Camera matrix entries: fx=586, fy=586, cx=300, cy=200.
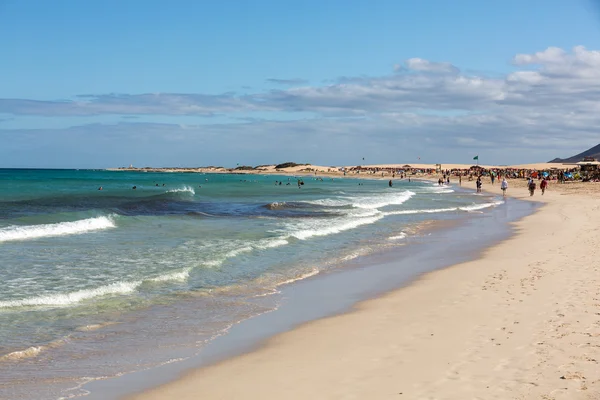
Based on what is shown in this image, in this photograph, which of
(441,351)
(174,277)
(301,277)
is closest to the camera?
(441,351)

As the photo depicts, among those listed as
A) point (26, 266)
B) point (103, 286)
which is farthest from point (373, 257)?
point (26, 266)

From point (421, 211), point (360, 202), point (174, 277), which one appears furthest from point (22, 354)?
point (360, 202)

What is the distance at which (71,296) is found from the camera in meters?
11.0

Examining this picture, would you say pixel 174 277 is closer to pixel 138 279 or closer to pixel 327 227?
pixel 138 279

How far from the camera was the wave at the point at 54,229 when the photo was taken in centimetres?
2032

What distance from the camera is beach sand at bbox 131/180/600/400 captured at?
6.20 metres

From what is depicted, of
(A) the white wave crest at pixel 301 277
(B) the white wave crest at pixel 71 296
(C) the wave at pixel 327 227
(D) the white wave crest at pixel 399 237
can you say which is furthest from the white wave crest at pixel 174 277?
(D) the white wave crest at pixel 399 237

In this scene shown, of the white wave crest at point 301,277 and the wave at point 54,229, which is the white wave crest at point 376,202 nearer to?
the wave at point 54,229

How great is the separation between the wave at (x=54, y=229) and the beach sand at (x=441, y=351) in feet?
46.7

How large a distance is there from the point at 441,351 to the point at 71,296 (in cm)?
704

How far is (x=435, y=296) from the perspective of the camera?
37.4ft

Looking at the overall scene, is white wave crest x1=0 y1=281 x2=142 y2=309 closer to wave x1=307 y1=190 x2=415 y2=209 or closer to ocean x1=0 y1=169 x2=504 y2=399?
ocean x1=0 y1=169 x2=504 y2=399

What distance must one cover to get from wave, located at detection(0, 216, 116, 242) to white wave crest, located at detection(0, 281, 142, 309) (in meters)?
9.34

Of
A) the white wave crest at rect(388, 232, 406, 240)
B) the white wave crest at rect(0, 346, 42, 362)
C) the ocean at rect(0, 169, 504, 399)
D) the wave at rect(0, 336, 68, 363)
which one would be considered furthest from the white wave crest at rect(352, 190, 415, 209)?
the white wave crest at rect(0, 346, 42, 362)
